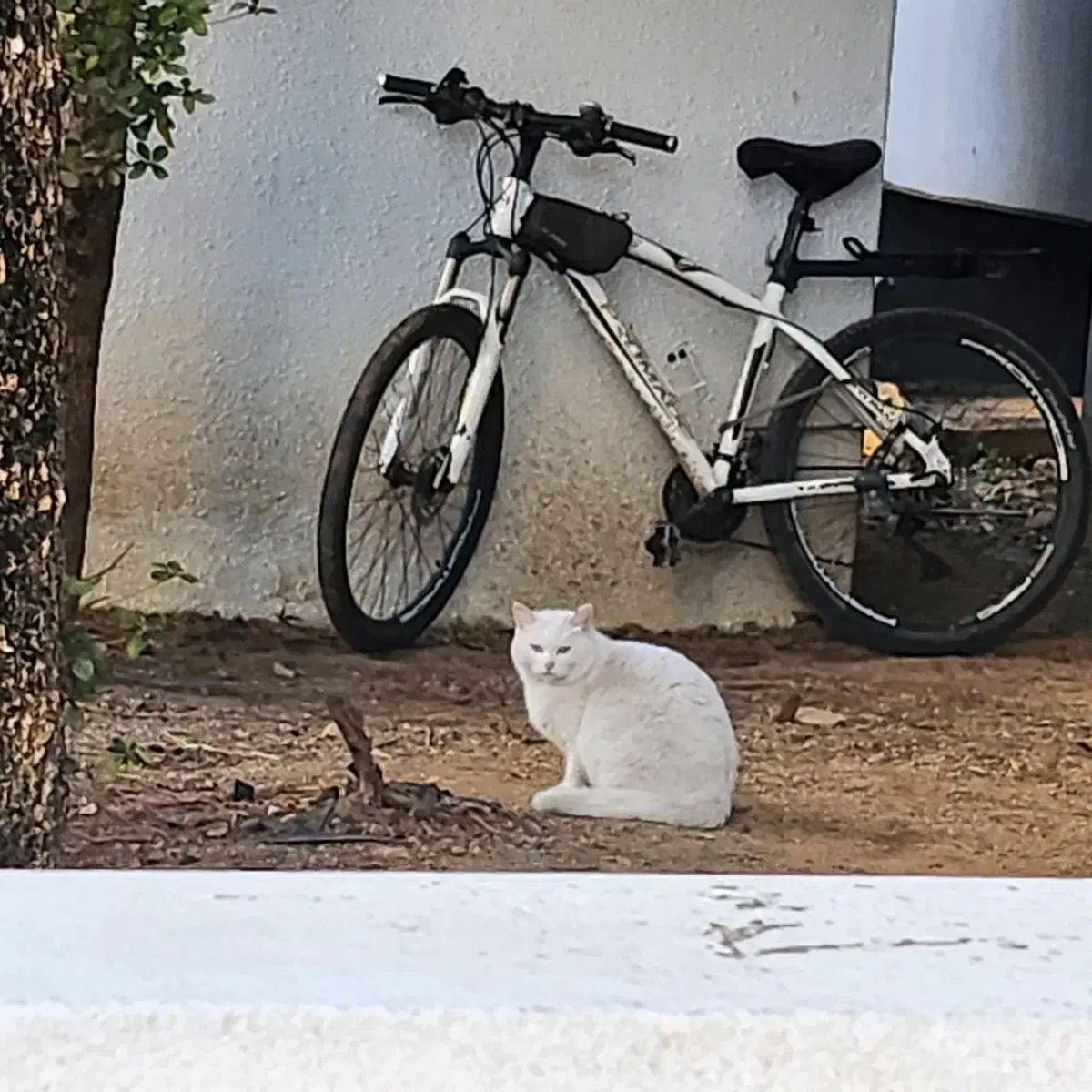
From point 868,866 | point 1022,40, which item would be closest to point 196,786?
point 868,866

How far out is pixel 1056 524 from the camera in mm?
3898

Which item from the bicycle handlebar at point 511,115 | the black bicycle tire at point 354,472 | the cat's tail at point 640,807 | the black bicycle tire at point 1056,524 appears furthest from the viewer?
the black bicycle tire at point 1056,524

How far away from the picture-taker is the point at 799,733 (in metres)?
3.20

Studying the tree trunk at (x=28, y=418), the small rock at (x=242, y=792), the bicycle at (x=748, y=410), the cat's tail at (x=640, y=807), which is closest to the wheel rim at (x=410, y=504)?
the bicycle at (x=748, y=410)

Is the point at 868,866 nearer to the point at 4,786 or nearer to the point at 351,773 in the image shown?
the point at 351,773

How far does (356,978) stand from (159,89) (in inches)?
80.4

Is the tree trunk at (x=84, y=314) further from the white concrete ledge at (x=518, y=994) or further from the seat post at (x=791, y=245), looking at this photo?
the white concrete ledge at (x=518, y=994)

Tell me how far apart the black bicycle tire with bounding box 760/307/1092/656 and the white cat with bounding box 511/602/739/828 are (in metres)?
1.21

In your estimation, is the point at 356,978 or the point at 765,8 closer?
the point at 356,978

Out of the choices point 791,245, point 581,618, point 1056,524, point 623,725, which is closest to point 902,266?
point 791,245

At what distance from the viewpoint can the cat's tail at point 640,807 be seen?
2.53 m

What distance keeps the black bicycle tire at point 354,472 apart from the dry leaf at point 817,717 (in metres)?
0.91

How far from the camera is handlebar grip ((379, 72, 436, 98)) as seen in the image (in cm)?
358

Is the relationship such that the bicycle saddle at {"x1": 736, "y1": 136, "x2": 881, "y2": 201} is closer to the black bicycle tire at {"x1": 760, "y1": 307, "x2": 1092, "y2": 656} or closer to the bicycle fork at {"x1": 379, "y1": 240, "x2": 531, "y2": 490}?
the black bicycle tire at {"x1": 760, "y1": 307, "x2": 1092, "y2": 656}
